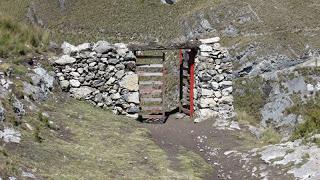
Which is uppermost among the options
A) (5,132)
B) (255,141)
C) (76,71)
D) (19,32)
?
(19,32)

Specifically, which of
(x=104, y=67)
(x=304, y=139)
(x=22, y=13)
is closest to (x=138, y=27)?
(x=22, y=13)

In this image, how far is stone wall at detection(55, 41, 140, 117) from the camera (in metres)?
18.7

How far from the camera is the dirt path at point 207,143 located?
41.3ft

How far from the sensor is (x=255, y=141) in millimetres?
15680

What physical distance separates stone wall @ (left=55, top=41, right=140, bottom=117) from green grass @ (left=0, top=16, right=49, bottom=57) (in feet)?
3.36

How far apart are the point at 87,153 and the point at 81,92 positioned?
7146mm

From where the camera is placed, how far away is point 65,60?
61.3 feet

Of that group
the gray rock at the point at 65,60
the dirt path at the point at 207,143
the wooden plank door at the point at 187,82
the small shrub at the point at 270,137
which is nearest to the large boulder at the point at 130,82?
the dirt path at the point at 207,143

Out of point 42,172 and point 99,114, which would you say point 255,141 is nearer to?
point 99,114

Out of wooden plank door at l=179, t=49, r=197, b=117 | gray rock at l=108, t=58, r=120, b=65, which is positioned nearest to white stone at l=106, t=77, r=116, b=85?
gray rock at l=108, t=58, r=120, b=65

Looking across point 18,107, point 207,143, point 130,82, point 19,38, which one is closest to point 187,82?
point 130,82

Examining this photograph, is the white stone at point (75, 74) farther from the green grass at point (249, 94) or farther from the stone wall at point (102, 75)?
the green grass at point (249, 94)

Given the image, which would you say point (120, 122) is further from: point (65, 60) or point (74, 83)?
point (65, 60)

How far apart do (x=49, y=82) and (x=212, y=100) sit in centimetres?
648
